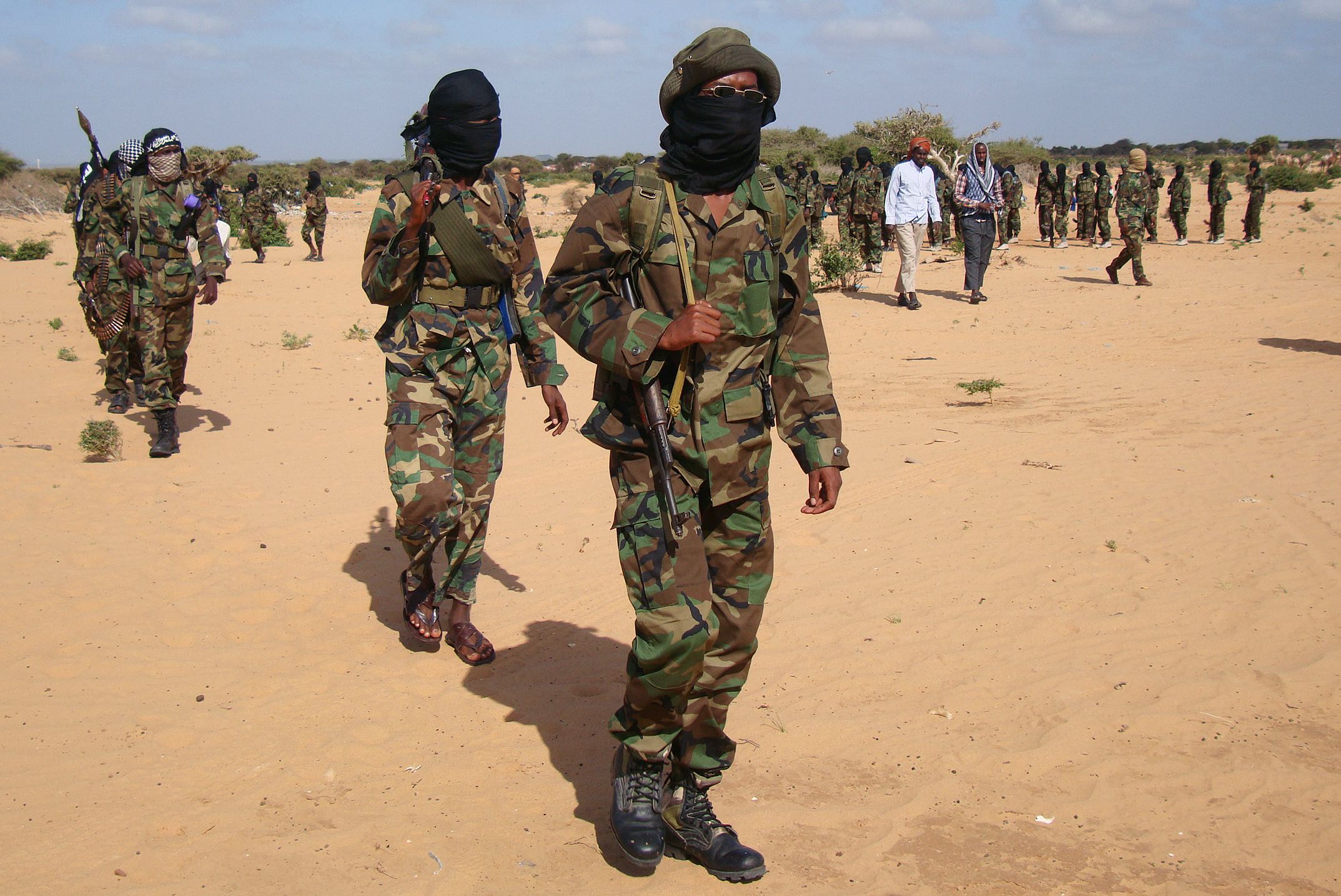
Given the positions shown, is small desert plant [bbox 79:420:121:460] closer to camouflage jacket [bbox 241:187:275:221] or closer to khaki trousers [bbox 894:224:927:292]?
khaki trousers [bbox 894:224:927:292]

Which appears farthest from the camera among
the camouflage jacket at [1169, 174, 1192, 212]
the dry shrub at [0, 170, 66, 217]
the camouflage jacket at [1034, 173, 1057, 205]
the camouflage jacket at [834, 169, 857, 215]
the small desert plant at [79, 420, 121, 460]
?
the dry shrub at [0, 170, 66, 217]

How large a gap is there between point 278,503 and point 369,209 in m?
30.0

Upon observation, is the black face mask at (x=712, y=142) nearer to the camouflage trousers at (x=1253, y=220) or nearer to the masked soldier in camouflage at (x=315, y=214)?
the masked soldier in camouflage at (x=315, y=214)

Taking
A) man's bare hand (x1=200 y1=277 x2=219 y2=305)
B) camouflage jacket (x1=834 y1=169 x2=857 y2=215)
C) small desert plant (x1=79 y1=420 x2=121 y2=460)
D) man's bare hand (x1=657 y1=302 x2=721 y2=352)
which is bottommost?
small desert plant (x1=79 y1=420 x2=121 y2=460)

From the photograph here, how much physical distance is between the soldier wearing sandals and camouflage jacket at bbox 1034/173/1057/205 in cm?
2021

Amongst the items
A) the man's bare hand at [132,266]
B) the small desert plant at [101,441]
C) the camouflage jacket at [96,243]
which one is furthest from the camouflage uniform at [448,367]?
the camouflage jacket at [96,243]

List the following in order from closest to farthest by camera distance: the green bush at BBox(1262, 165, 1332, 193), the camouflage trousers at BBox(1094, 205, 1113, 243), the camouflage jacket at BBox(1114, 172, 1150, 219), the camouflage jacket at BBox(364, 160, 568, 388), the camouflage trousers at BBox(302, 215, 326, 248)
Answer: the camouflage jacket at BBox(364, 160, 568, 388)
the camouflage jacket at BBox(1114, 172, 1150, 219)
the camouflage trousers at BBox(302, 215, 326, 248)
the camouflage trousers at BBox(1094, 205, 1113, 243)
the green bush at BBox(1262, 165, 1332, 193)

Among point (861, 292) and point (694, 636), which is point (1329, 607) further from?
point (861, 292)

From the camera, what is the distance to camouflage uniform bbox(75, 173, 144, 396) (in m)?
8.55

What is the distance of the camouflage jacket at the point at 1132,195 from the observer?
1547 cm

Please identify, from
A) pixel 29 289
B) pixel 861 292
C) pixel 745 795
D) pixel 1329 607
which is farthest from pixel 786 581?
pixel 29 289

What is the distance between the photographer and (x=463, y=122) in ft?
13.9

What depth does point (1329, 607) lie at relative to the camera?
4734 millimetres

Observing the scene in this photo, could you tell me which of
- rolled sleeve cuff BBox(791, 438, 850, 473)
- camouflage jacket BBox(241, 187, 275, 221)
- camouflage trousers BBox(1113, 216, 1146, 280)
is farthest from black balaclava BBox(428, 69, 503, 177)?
camouflage jacket BBox(241, 187, 275, 221)
